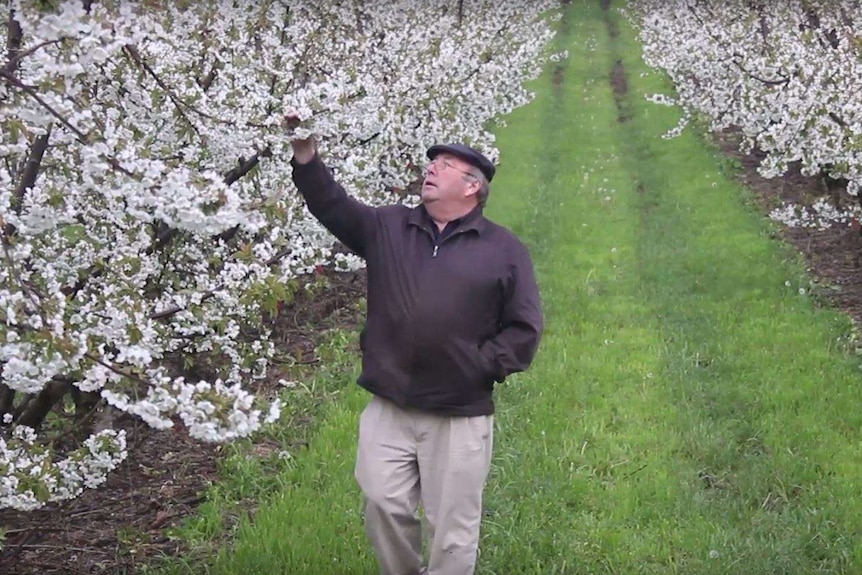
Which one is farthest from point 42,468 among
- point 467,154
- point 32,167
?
point 467,154

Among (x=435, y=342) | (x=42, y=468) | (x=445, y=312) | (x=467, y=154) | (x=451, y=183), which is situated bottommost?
(x=42, y=468)

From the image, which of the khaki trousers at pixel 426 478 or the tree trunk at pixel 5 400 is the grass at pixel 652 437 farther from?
the tree trunk at pixel 5 400

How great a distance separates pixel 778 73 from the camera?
496 inches

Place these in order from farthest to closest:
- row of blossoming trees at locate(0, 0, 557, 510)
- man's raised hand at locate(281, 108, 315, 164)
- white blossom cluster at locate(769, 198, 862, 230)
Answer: white blossom cluster at locate(769, 198, 862, 230)
man's raised hand at locate(281, 108, 315, 164)
row of blossoming trees at locate(0, 0, 557, 510)

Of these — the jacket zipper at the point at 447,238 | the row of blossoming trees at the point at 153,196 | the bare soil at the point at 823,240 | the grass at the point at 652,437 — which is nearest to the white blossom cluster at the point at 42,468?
the row of blossoming trees at the point at 153,196

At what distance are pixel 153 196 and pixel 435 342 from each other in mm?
1259

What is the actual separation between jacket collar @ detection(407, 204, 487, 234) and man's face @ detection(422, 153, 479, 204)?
61 millimetres

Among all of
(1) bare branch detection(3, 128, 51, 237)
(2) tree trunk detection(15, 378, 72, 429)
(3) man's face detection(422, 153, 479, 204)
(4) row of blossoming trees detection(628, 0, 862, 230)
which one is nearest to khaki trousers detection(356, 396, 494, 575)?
(3) man's face detection(422, 153, 479, 204)

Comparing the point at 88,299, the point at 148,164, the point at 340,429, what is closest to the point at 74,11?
the point at 148,164

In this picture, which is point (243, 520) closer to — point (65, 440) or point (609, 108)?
point (65, 440)

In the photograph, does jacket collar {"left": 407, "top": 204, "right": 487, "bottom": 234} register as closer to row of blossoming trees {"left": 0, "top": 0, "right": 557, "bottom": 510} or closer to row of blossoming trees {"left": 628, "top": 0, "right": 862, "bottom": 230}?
row of blossoming trees {"left": 0, "top": 0, "right": 557, "bottom": 510}

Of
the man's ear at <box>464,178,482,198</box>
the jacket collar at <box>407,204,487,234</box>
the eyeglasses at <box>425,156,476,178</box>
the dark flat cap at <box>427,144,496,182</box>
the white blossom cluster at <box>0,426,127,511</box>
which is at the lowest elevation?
the white blossom cluster at <box>0,426,127,511</box>

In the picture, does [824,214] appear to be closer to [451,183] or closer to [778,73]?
[778,73]

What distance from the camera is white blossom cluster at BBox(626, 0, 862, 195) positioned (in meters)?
9.57
